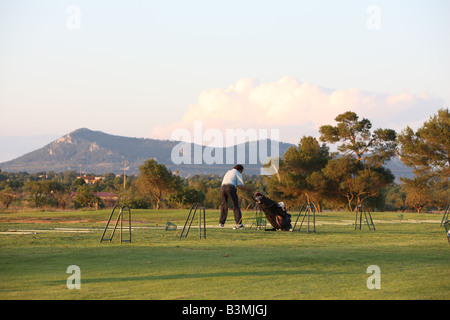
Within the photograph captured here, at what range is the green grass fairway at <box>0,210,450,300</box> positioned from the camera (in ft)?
27.5

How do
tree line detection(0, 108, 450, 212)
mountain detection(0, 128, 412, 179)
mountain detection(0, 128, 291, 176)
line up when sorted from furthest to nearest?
mountain detection(0, 128, 291, 176) → mountain detection(0, 128, 412, 179) → tree line detection(0, 108, 450, 212)

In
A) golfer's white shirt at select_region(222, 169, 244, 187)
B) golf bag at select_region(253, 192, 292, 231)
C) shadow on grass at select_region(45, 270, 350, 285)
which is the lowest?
shadow on grass at select_region(45, 270, 350, 285)

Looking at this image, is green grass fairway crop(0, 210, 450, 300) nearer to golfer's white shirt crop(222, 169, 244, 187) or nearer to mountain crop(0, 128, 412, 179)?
golfer's white shirt crop(222, 169, 244, 187)

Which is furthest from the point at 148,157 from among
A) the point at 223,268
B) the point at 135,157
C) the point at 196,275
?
the point at 196,275

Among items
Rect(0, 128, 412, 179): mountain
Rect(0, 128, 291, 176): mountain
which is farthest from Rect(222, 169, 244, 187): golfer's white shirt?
Rect(0, 128, 291, 176): mountain

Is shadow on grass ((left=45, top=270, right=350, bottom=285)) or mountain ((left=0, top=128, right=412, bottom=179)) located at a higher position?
mountain ((left=0, top=128, right=412, bottom=179))

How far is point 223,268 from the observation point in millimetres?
10734

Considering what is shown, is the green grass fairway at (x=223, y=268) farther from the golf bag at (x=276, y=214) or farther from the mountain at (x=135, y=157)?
the mountain at (x=135, y=157)

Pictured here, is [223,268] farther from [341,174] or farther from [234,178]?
[341,174]

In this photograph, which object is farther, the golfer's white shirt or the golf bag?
the golfer's white shirt

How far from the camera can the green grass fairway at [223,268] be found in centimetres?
837
